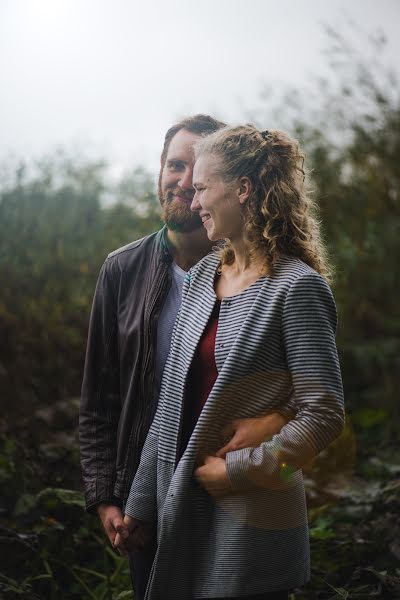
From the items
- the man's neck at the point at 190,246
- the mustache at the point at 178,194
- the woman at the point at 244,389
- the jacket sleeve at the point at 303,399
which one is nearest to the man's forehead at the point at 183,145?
the mustache at the point at 178,194

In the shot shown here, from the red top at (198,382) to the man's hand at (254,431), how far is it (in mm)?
136

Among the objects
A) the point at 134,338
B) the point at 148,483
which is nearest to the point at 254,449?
the point at 148,483

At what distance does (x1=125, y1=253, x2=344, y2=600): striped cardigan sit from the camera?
61.5 inches

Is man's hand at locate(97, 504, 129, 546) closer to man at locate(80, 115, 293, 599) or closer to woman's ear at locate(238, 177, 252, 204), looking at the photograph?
man at locate(80, 115, 293, 599)

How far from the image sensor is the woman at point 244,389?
1575 mm

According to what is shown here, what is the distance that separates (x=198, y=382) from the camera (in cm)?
175

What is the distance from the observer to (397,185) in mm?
7359

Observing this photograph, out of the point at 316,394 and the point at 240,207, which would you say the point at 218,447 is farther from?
the point at 240,207

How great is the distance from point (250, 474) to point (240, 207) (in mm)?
671

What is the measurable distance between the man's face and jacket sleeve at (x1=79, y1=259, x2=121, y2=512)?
25 cm

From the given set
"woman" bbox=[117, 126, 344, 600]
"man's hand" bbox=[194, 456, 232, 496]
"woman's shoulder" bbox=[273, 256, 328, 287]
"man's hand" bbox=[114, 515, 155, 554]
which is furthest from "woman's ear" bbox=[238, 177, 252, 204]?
"man's hand" bbox=[114, 515, 155, 554]

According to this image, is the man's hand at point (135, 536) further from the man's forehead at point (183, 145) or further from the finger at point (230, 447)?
the man's forehead at point (183, 145)

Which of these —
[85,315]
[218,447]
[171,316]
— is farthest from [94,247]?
[218,447]

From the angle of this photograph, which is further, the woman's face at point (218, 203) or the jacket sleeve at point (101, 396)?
the jacket sleeve at point (101, 396)
